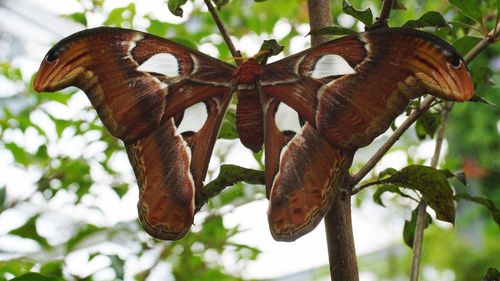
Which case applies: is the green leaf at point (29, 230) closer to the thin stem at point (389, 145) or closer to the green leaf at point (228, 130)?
the green leaf at point (228, 130)

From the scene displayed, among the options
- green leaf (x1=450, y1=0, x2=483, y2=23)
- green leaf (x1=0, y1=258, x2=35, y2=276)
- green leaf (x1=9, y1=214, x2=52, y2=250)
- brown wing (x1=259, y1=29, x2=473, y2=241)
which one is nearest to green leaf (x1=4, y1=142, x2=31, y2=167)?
green leaf (x1=9, y1=214, x2=52, y2=250)

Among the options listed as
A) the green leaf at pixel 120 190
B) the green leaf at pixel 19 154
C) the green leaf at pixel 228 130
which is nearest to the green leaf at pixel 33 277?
the green leaf at pixel 228 130

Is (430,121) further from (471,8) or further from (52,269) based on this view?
(52,269)

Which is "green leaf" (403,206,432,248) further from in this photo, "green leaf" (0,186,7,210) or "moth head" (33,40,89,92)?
"green leaf" (0,186,7,210)

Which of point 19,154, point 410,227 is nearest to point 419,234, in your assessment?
point 410,227

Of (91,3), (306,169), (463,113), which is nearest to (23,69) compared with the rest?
(91,3)
